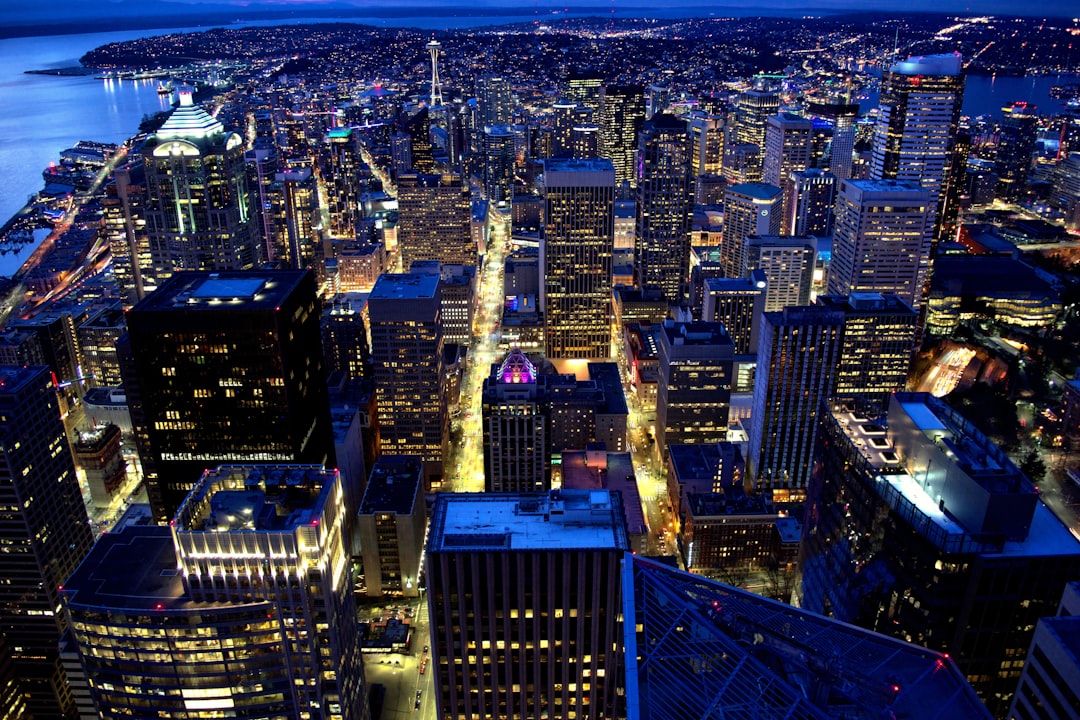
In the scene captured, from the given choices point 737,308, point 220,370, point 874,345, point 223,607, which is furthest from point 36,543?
point 737,308

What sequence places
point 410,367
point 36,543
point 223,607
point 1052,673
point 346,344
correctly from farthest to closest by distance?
point 346,344
point 410,367
point 36,543
point 223,607
point 1052,673

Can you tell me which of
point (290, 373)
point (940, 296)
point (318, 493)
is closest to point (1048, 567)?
point (318, 493)

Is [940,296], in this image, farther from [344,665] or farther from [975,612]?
[344,665]

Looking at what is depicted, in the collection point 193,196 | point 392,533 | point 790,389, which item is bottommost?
point 392,533

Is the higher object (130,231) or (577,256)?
(130,231)

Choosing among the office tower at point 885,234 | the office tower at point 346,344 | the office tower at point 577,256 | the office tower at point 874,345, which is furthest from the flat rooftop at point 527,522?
the office tower at point 577,256

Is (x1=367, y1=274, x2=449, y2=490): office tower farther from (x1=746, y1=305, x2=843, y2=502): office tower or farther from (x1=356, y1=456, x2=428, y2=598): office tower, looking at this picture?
(x1=746, y1=305, x2=843, y2=502): office tower

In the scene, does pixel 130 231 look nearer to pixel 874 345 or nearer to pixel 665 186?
pixel 665 186

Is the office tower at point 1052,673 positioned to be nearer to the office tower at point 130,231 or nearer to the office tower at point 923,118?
the office tower at point 130,231
